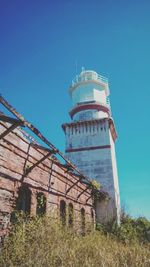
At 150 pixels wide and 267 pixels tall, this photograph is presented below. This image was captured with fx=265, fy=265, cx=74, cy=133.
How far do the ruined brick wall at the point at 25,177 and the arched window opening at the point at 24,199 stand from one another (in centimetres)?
11

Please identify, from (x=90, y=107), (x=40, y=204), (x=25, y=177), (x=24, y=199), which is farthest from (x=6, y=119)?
(x=90, y=107)

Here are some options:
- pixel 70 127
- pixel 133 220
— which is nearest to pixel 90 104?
pixel 70 127

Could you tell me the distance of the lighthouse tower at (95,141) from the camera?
21672mm

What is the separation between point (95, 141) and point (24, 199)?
15.0 meters

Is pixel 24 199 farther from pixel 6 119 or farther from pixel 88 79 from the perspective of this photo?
pixel 88 79

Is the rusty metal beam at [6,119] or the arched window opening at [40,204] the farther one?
the arched window opening at [40,204]

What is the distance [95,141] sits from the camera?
24.2 metres

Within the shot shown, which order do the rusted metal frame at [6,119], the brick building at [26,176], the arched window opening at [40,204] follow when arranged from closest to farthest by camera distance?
the rusted metal frame at [6,119], the brick building at [26,176], the arched window opening at [40,204]

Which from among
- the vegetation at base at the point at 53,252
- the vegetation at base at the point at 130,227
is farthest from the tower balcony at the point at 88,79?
the vegetation at base at the point at 53,252

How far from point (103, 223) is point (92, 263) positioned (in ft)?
47.8

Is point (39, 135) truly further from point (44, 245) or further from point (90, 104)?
point (90, 104)

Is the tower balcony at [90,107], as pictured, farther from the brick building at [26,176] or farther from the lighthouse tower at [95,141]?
the brick building at [26,176]

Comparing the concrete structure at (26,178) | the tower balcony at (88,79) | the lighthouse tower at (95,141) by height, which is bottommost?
the concrete structure at (26,178)

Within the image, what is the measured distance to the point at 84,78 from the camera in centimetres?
3031
